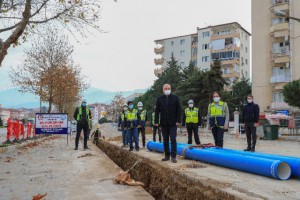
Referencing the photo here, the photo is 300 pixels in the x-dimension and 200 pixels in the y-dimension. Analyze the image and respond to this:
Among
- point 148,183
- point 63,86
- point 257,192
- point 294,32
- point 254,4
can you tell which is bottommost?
point 148,183

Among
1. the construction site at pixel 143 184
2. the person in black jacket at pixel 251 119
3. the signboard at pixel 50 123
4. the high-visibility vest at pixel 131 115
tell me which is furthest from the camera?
the signboard at pixel 50 123

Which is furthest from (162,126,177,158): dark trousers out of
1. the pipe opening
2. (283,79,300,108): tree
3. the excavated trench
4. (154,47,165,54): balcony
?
(154,47,165,54): balcony

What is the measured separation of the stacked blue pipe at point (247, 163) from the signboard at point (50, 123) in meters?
10.5

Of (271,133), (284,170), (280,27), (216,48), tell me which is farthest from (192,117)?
(216,48)

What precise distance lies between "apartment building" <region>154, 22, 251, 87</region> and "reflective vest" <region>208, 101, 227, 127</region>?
50567mm

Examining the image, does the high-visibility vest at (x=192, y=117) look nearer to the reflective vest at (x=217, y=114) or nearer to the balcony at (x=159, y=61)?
the reflective vest at (x=217, y=114)

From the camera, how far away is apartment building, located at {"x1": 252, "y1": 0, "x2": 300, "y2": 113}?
38.3m

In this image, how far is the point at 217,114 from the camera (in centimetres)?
1052

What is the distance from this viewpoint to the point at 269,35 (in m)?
41.0

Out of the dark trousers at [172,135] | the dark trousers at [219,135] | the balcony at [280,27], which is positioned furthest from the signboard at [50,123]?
the balcony at [280,27]

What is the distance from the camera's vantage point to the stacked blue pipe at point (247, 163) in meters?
6.15

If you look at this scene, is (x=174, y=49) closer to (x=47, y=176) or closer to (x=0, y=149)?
(x=0, y=149)

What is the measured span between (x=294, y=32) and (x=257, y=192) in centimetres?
3712

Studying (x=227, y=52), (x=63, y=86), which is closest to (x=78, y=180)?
(x=63, y=86)
